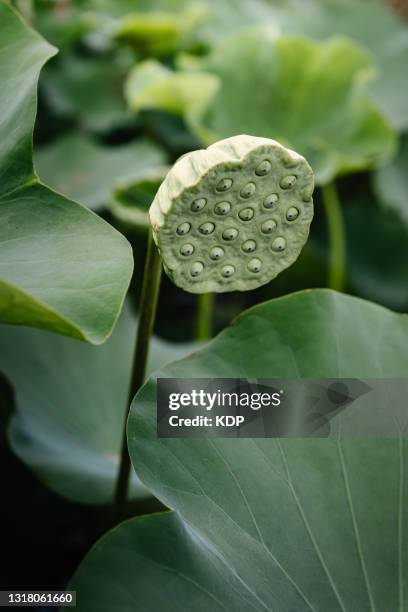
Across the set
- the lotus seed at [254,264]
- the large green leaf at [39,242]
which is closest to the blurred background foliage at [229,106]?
the large green leaf at [39,242]

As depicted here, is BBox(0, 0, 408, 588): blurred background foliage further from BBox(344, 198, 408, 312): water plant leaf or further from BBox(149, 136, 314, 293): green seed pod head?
BBox(149, 136, 314, 293): green seed pod head

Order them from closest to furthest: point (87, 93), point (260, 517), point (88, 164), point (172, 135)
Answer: point (260, 517) → point (88, 164) → point (172, 135) → point (87, 93)

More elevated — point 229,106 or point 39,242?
point 39,242

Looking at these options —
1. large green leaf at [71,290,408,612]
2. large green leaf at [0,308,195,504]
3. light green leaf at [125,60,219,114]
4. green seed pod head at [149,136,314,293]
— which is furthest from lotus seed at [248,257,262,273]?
light green leaf at [125,60,219,114]

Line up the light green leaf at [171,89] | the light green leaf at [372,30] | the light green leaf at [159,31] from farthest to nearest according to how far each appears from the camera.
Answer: the light green leaf at [372,30], the light green leaf at [159,31], the light green leaf at [171,89]

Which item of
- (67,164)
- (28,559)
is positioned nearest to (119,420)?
(28,559)

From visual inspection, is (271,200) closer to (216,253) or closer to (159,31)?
(216,253)

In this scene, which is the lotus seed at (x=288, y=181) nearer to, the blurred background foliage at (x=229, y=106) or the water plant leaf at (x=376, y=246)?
the blurred background foliage at (x=229, y=106)

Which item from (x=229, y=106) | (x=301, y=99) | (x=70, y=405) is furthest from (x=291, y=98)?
(x=70, y=405)
